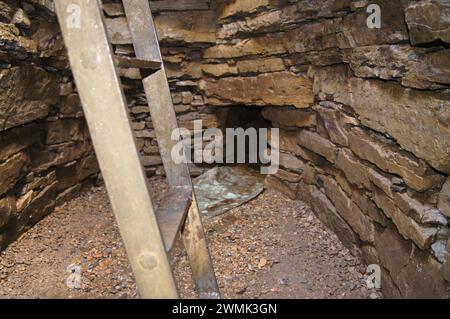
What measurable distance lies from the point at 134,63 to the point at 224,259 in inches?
57.2

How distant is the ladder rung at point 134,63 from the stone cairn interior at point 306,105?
1032mm

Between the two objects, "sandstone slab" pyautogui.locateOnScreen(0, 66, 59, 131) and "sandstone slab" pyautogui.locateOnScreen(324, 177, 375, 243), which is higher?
"sandstone slab" pyautogui.locateOnScreen(0, 66, 59, 131)

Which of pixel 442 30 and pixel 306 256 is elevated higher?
pixel 442 30

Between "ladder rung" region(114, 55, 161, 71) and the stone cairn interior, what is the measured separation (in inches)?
40.6

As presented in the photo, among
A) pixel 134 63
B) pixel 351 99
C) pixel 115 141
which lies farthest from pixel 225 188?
pixel 115 141

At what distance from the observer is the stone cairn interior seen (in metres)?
1.31

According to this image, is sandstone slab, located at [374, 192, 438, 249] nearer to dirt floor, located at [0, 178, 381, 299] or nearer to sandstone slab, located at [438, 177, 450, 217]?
sandstone slab, located at [438, 177, 450, 217]

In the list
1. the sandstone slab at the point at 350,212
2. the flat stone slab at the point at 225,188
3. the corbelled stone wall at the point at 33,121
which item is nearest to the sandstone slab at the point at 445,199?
the sandstone slab at the point at 350,212

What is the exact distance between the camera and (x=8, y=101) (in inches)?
74.9

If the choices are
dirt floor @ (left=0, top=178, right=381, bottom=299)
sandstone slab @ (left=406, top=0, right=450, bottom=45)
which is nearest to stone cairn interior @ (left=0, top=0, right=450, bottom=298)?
sandstone slab @ (left=406, top=0, right=450, bottom=45)

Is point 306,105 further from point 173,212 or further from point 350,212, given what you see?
point 173,212
